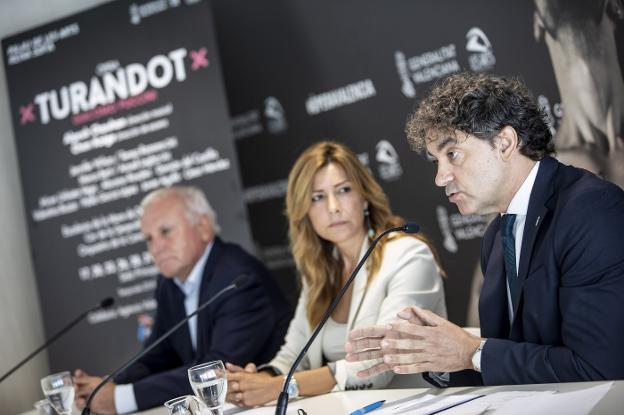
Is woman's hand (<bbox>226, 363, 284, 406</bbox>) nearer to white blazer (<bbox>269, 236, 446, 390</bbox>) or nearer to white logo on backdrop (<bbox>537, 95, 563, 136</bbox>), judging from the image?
white blazer (<bbox>269, 236, 446, 390</bbox>)

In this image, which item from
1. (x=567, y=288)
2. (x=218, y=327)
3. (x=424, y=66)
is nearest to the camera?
(x=567, y=288)

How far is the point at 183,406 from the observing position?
2178 mm

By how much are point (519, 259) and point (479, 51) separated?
211 cm

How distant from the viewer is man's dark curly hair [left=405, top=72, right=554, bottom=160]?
2385 millimetres

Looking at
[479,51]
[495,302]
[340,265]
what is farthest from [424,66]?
[495,302]

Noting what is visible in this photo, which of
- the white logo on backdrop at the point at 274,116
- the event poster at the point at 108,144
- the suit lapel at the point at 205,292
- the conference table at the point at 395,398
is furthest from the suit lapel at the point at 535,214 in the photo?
the white logo on backdrop at the point at 274,116

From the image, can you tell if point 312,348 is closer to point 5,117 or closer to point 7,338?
point 7,338

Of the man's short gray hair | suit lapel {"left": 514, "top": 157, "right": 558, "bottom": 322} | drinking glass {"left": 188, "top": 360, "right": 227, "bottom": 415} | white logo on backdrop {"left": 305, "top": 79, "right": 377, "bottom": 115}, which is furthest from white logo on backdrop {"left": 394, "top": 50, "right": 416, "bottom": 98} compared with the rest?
drinking glass {"left": 188, "top": 360, "right": 227, "bottom": 415}

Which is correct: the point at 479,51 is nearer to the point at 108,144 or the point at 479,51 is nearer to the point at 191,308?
the point at 191,308

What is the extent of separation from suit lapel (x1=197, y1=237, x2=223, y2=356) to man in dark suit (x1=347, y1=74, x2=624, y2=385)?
154 centimetres

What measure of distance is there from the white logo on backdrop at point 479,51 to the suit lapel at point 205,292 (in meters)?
1.63

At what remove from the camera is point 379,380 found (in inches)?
114

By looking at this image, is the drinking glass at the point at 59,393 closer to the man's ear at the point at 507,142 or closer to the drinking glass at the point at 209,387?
the drinking glass at the point at 209,387

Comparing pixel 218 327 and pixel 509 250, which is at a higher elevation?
pixel 509 250
